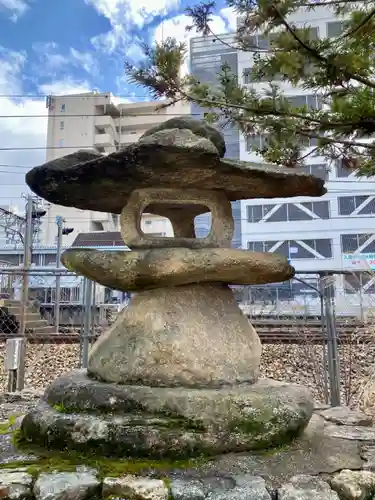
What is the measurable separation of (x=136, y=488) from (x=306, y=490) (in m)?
0.71

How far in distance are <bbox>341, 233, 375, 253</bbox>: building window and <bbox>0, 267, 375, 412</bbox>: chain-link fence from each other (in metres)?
12.2

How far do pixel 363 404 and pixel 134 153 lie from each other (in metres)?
3.53

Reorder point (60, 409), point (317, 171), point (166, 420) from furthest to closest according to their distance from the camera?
point (317, 171)
point (60, 409)
point (166, 420)

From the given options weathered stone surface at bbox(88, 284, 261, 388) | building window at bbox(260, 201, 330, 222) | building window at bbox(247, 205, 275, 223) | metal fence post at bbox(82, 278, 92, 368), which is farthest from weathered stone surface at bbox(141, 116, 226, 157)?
building window at bbox(260, 201, 330, 222)

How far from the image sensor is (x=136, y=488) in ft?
6.01

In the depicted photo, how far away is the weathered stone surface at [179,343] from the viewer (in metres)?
2.47

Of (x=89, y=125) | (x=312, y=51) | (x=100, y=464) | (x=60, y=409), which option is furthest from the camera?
(x=89, y=125)

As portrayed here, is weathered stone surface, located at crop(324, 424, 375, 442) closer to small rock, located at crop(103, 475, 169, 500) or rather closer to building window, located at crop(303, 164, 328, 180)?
small rock, located at crop(103, 475, 169, 500)

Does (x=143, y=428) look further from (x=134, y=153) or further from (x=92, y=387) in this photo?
(x=134, y=153)

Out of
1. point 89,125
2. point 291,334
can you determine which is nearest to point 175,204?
point 291,334

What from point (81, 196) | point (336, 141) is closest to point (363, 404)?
point (336, 141)

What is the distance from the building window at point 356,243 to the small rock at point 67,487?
68.4 feet

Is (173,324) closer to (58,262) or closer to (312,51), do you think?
(312,51)

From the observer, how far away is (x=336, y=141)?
12.5 feet
